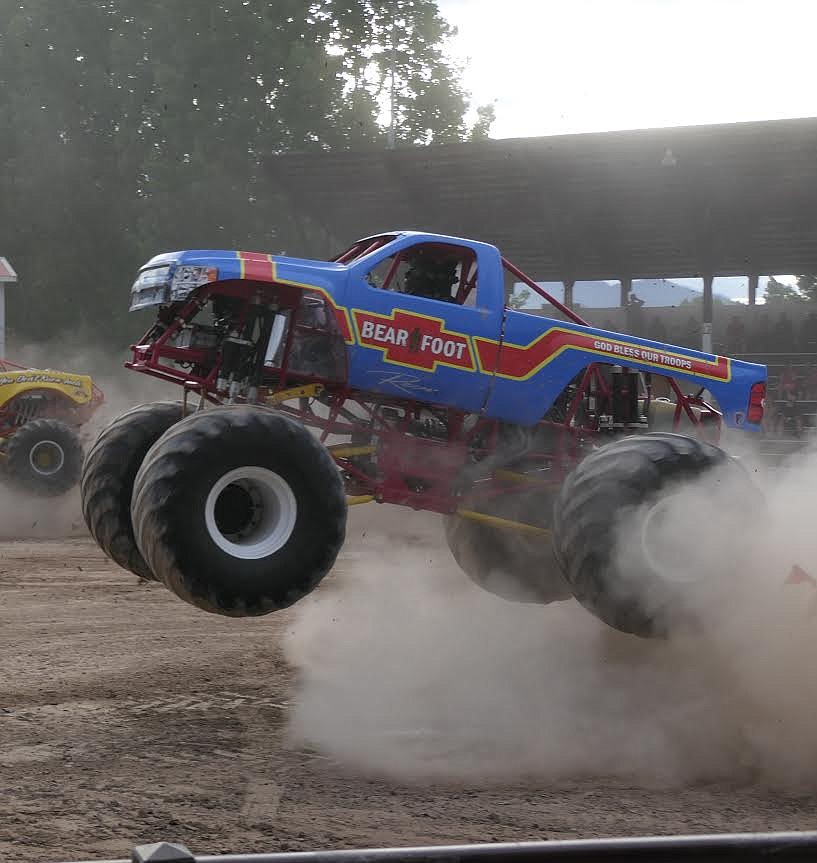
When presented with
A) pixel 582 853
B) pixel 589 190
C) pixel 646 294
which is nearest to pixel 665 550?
pixel 582 853

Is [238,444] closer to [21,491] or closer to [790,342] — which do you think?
[21,491]

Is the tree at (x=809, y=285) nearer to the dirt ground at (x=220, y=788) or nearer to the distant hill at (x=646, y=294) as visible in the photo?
the distant hill at (x=646, y=294)

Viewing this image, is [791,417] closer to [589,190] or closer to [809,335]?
[589,190]

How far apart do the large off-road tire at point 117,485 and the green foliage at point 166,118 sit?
22.6 m

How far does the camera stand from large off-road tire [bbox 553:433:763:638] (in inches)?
219

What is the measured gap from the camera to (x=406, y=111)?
3291cm

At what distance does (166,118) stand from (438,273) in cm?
2515

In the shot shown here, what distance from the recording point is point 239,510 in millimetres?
5383

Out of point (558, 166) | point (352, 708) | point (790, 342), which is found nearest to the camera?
point (352, 708)

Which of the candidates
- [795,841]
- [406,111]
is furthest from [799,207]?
[795,841]

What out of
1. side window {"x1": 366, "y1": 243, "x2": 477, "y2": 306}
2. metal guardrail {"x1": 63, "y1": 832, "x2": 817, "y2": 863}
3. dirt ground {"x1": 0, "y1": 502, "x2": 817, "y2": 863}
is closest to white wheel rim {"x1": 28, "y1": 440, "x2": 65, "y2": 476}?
dirt ground {"x1": 0, "y1": 502, "x2": 817, "y2": 863}

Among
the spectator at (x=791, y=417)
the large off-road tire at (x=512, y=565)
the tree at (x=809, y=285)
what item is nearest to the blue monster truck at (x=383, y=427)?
the large off-road tire at (x=512, y=565)

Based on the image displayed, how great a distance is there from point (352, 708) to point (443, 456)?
4.53ft
